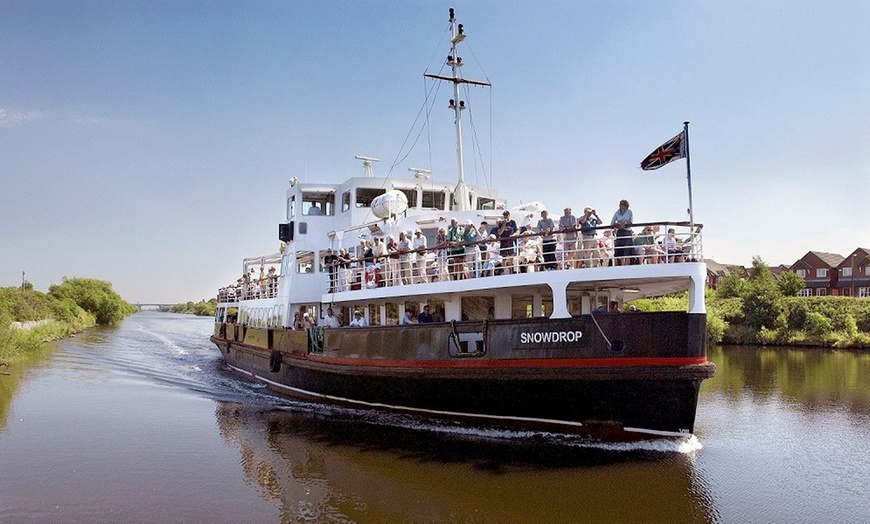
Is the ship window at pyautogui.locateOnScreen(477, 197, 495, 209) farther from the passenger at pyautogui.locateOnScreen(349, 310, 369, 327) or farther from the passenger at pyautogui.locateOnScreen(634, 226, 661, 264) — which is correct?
the passenger at pyautogui.locateOnScreen(634, 226, 661, 264)

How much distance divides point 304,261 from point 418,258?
703 centimetres

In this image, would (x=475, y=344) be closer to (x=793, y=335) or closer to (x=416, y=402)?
(x=416, y=402)

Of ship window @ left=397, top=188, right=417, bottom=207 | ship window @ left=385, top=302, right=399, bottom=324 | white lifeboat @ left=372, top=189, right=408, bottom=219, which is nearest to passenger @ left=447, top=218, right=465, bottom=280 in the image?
ship window @ left=385, top=302, right=399, bottom=324

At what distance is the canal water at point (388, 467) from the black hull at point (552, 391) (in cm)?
36

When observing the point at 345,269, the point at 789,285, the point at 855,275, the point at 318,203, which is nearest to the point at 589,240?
the point at 345,269

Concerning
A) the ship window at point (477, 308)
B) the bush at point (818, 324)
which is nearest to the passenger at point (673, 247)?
the ship window at point (477, 308)

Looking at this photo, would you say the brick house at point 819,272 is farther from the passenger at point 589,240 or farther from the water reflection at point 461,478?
the water reflection at point 461,478

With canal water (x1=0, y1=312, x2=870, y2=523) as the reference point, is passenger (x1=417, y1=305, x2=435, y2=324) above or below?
above

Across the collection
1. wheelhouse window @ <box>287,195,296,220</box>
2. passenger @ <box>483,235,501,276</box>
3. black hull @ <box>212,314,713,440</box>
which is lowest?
black hull @ <box>212,314,713,440</box>

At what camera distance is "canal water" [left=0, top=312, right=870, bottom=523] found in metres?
9.16

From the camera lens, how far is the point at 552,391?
455 inches

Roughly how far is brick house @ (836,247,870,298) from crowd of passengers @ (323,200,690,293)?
176 ft

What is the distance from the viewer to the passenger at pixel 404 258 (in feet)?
45.7

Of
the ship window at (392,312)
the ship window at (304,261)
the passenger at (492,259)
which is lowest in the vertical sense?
the ship window at (392,312)
